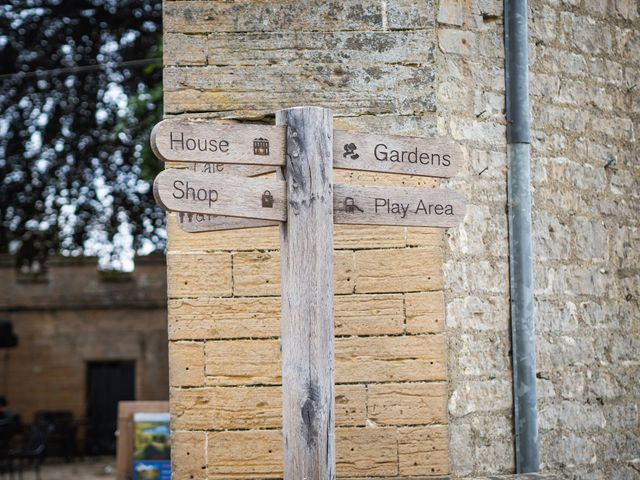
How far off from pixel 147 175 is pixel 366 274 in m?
7.62

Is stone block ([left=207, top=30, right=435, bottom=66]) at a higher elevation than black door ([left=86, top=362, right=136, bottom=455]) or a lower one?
higher

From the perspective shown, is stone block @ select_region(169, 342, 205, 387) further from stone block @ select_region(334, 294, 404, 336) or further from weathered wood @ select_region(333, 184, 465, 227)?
weathered wood @ select_region(333, 184, 465, 227)

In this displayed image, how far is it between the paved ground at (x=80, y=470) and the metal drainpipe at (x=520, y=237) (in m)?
11.6

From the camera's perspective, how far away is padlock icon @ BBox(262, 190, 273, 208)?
3.32m

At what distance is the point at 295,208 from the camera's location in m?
3.35

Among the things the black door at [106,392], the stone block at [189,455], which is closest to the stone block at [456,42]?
the stone block at [189,455]

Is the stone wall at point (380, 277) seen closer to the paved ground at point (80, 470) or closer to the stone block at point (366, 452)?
the stone block at point (366, 452)

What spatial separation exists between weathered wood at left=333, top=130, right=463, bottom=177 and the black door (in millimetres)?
17627

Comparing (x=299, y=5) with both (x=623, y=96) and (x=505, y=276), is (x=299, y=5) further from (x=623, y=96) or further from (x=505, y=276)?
(x=623, y=96)

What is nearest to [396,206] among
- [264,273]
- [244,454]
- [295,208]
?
[295,208]

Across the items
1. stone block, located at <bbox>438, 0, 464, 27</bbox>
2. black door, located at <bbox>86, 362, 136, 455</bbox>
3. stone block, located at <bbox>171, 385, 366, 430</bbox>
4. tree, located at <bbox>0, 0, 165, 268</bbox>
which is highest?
tree, located at <bbox>0, 0, 165, 268</bbox>

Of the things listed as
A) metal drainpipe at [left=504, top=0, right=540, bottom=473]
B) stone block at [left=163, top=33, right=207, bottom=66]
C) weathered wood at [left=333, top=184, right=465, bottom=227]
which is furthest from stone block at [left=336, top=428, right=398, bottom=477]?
stone block at [left=163, top=33, right=207, bottom=66]

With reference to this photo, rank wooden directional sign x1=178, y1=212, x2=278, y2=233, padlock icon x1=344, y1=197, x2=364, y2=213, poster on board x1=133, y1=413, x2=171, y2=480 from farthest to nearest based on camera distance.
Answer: poster on board x1=133, y1=413, x2=171, y2=480 < wooden directional sign x1=178, y1=212, x2=278, y2=233 < padlock icon x1=344, y1=197, x2=364, y2=213

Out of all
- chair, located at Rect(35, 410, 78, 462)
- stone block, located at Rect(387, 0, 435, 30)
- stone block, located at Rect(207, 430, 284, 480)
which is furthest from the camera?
chair, located at Rect(35, 410, 78, 462)
